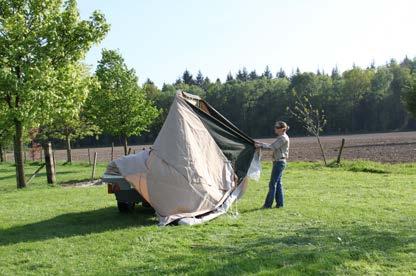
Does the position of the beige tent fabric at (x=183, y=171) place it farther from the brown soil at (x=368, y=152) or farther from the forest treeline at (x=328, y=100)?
the forest treeline at (x=328, y=100)

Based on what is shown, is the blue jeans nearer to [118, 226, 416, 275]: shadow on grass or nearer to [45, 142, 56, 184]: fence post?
[118, 226, 416, 275]: shadow on grass

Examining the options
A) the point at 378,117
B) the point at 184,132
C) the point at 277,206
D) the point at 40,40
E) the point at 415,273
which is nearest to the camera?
the point at 415,273

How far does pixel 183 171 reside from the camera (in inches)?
390

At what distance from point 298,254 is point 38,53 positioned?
1529 cm

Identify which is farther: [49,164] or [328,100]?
[328,100]

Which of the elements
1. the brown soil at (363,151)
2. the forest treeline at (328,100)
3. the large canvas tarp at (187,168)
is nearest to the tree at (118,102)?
the brown soil at (363,151)

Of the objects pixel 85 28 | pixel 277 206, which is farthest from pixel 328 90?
pixel 277 206

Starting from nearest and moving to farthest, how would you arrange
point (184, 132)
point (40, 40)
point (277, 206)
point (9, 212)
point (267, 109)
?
1. point (184, 132)
2. point (277, 206)
3. point (9, 212)
4. point (40, 40)
5. point (267, 109)

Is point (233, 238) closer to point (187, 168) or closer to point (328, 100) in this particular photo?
point (187, 168)

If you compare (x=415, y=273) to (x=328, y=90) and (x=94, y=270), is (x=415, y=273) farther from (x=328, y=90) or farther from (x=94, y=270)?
(x=328, y=90)

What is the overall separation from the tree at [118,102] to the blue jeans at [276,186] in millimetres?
19196

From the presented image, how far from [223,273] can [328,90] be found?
323 feet

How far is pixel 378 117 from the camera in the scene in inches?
3846

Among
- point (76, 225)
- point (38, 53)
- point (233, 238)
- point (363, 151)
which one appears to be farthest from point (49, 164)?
point (363, 151)
